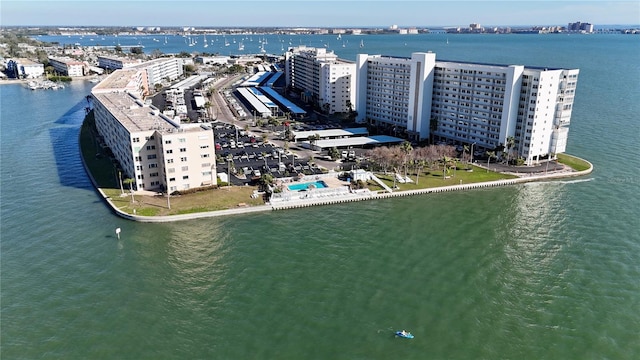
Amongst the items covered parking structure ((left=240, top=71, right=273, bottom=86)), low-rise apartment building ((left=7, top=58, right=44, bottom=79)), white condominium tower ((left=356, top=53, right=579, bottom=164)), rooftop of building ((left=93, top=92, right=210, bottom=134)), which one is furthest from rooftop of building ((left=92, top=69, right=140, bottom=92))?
low-rise apartment building ((left=7, top=58, right=44, bottom=79))

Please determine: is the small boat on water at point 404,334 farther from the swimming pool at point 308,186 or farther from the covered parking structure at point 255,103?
the covered parking structure at point 255,103

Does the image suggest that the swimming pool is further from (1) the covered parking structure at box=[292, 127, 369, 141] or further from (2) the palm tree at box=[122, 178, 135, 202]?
(1) the covered parking structure at box=[292, 127, 369, 141]

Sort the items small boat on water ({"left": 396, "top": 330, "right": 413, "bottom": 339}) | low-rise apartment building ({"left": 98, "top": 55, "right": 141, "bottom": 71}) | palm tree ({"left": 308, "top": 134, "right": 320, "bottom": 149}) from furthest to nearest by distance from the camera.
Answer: low-rise apartment building ({"left": 98, "top": 55, "right": 141, "bottom": 71})
palm tree ({"left": 308, "top": 134, "right": 320, "bottom": 149})
small boat on water ({"left": 396, "top": 330, "right": 413, "bottom": 339})

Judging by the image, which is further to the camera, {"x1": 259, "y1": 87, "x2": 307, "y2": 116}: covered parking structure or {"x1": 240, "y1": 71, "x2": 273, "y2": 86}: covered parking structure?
{"x1": 240, "y1": 71, "x2": 273, "y2": 86}: covered parking structure

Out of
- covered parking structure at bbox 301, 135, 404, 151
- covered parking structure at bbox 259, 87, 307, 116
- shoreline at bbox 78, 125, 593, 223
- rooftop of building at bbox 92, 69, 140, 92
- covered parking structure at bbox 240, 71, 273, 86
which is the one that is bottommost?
shoreline at bbox 78, 125, 593, 223

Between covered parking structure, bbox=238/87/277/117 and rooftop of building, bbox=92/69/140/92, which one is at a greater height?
rooftop of building, bbox=92/69/140/92

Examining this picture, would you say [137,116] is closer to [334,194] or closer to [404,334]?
[334,194]
